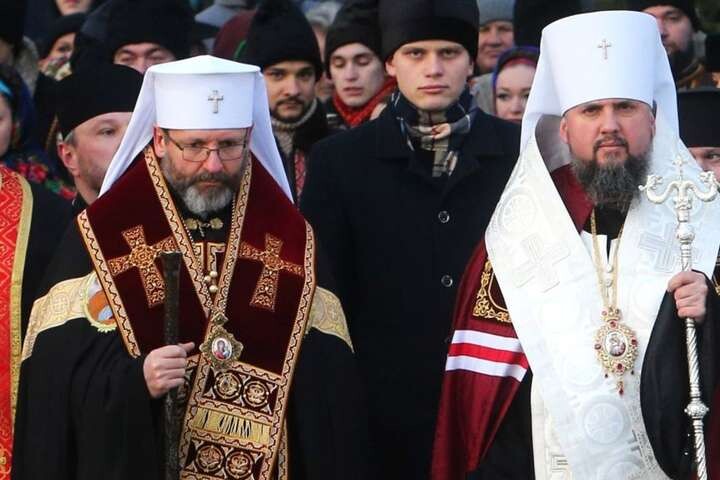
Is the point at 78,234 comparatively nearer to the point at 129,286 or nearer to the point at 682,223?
the point at 129,286

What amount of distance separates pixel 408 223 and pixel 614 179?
1.53 meters

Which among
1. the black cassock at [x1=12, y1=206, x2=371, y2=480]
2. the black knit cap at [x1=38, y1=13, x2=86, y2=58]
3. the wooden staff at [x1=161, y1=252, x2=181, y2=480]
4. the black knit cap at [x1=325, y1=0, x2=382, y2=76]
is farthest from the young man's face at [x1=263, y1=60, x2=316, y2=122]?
the wooden staff at [x1=161, y1=252, x2=181, y2=480]

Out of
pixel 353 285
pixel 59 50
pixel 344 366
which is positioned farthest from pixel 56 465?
pixel 59 50

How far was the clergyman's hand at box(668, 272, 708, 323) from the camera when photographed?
8.87 metres

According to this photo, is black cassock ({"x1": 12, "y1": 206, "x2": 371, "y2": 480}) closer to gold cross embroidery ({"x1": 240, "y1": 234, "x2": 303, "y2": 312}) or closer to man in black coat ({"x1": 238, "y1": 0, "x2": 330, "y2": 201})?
gold cross embroidery ({"x1": 240, "y1": 234, "x2": 303, "y2": 312})

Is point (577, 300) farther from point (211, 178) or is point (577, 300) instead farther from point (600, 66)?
point (211, 178)

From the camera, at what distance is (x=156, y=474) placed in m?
9.05

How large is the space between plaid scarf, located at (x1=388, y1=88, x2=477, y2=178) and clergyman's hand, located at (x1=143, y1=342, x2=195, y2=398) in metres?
Result: 2.13

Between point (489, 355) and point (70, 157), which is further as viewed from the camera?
point (70, 157)

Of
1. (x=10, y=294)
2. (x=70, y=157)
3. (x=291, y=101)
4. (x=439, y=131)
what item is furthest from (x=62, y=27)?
(x=10, y=294)

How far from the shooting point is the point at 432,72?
10742 mm

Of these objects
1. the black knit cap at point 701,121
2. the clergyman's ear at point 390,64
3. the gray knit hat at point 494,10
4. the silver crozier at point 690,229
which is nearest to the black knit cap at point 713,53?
the black knit cap at point 701,121

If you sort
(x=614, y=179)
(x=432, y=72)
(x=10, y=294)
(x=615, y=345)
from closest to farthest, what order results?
(x=615, y=345), (x=614, y=179), (x=10, y=294), (x=432, y=72)

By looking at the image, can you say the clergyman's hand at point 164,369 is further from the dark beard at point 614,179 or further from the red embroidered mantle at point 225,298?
the dark beard at point 614,179
